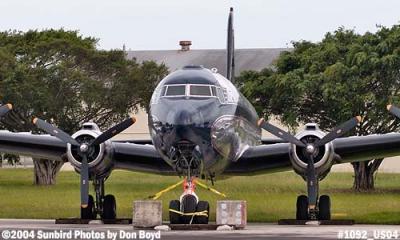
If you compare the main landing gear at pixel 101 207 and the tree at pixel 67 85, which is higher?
the tree at pixel 67 85

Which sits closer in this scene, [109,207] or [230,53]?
[109,207]

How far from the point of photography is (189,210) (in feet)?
83.0

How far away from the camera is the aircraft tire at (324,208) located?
1145 inches

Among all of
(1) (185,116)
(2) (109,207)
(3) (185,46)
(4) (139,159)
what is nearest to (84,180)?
(2) (109,207)

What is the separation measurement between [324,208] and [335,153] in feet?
4.93

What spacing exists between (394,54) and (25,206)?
1854 cm

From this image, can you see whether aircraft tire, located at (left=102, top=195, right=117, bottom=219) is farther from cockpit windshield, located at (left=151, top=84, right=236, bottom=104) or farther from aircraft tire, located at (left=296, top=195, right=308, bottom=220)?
aircraft tire, located at (left=296, top=195, right=308, bottom=220)

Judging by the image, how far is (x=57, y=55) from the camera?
5881 centimetres

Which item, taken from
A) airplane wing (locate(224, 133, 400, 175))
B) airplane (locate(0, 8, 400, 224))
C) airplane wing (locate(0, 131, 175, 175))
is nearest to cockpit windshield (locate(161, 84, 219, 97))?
airplane (locate(0, 8, 400, 224))

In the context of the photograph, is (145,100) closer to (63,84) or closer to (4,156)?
(63,84)

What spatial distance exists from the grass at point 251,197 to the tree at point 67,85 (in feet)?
12.7

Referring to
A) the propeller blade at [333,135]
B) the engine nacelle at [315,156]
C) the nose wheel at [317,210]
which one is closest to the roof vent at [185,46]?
the nose wheel at [317,210]

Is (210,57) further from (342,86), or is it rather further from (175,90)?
(175,90)

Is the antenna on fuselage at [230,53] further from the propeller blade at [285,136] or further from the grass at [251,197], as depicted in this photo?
the propeller blade at [285,136]
